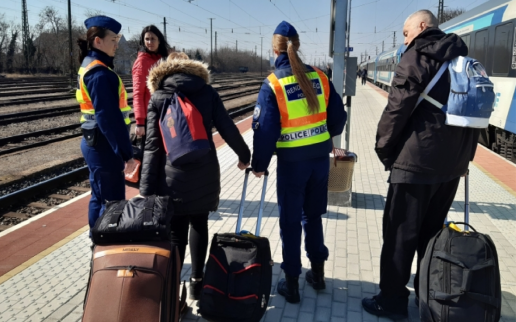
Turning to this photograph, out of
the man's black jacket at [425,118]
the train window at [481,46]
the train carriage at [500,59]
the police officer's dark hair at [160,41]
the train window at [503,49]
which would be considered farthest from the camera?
the train window at [481,46]

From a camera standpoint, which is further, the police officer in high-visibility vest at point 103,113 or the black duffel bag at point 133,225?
the police officer in high-visibility vest at point 103,113

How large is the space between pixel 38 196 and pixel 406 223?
5980mm

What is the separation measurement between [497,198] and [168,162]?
199 inches

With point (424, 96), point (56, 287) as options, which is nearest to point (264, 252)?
point (424, 96)

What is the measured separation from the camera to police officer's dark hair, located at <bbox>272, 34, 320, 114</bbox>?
3.16 m

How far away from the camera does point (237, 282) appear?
9.56 feet

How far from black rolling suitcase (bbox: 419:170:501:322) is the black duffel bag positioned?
1.71 m

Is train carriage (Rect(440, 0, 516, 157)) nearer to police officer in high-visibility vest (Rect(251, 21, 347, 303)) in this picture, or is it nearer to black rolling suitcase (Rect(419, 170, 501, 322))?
police officer in high-visibility vest (Rect(251, 21, 347, 303))

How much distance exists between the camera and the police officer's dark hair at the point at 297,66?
3162 millimetres

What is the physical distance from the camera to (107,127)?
3.50 meters

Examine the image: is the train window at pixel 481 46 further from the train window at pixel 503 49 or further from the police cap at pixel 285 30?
the police cap at pixel 285 30

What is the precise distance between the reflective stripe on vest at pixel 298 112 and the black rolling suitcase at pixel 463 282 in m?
1.16

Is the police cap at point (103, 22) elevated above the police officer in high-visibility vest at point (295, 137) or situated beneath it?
elevated above

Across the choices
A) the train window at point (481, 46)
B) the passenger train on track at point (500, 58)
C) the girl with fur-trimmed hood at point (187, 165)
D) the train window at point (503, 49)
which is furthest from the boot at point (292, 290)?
the train window at point (481, 46)
